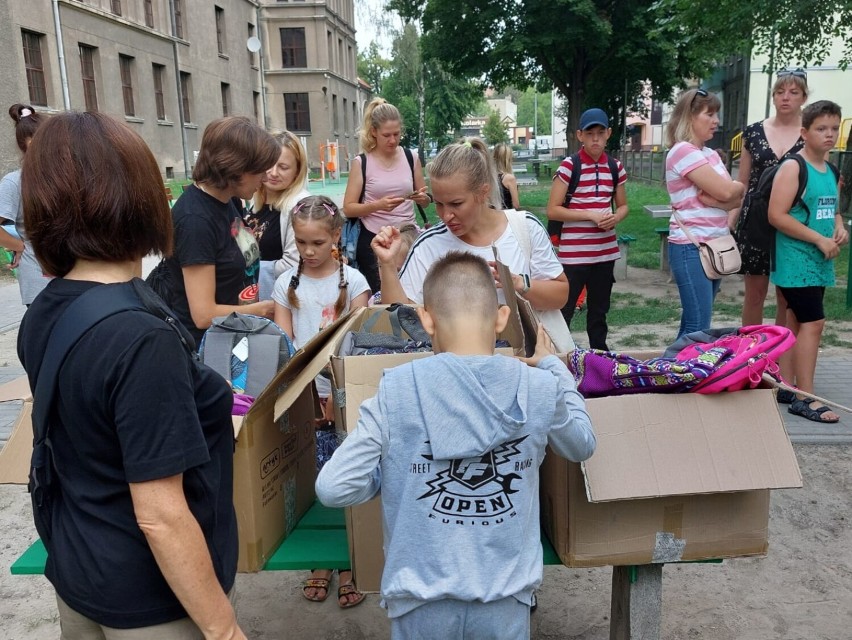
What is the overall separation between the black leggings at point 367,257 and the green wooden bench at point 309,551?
10.4 feet

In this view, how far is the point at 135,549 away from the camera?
51.1 inches

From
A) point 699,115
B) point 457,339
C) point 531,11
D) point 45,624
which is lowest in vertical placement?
point 45,624

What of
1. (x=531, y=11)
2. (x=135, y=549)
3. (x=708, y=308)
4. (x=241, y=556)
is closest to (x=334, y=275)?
(x=241, y=556)

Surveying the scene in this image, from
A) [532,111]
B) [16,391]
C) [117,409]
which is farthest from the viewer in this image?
[532,111]

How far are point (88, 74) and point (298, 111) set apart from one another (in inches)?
930

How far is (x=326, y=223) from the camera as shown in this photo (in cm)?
326

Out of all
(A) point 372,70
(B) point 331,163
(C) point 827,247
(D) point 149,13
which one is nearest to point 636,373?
(C) point 827,247

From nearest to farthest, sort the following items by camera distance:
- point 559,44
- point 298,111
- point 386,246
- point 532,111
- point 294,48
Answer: point 386,246, point 559,44, point 294,48, point 298,111, point 532,111

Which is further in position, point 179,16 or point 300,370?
point 179,16

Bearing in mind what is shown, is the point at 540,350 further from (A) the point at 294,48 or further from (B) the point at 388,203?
(A) the point at 294,48

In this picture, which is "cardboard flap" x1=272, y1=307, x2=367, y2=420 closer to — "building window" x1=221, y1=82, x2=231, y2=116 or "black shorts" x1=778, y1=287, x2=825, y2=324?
"black shorts" x1=778, y1=287, x2=825, y2=324

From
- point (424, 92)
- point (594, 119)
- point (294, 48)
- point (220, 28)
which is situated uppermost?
point (294, 48)

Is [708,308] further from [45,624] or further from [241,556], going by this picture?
[45,624]

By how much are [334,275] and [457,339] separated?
1.75m
